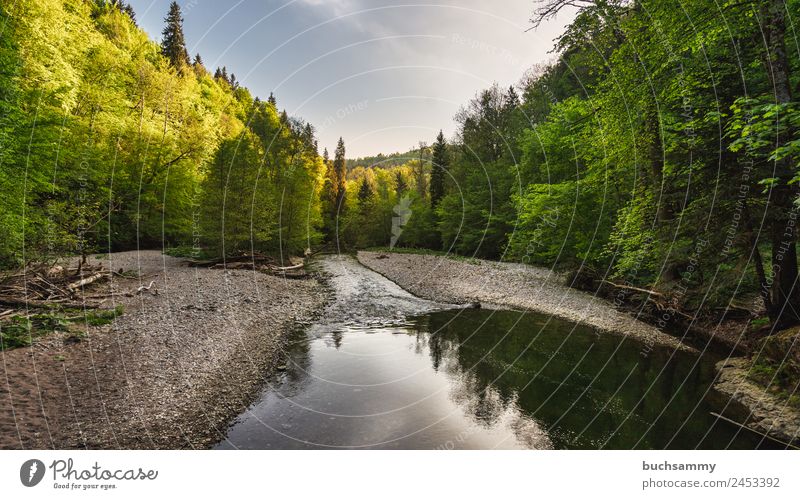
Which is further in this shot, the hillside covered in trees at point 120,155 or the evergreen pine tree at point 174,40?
the evergreen pine tree at point 174,40

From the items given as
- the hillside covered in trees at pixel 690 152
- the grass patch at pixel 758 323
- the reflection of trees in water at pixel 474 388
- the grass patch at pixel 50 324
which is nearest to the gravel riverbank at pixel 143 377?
the grass patch at pixel 50 324

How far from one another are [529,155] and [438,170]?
22.4m

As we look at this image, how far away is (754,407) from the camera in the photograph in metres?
8.22

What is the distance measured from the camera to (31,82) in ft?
68.7

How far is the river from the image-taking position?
7.40 m

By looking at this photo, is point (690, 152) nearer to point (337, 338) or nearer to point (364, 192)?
point (337, 338)

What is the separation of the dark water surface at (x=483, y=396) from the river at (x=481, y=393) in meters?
0.03

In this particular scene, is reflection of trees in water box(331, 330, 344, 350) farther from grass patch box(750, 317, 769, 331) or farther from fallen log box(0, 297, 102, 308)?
grass patch box(750, 317, 769, 331)

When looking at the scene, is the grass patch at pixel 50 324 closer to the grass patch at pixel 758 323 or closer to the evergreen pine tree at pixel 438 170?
the grass patch at pixel 758 323

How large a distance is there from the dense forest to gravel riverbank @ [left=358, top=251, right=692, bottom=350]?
2135 millimetres

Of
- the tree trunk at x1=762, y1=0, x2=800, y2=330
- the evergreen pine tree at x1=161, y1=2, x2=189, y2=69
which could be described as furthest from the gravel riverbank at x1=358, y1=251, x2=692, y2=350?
the evergreen pine tree at x1=161, y1=2, x2=189, y2=69

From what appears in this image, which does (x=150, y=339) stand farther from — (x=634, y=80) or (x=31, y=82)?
(x=31, y=82)

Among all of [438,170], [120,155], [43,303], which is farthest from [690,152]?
[438,170]
